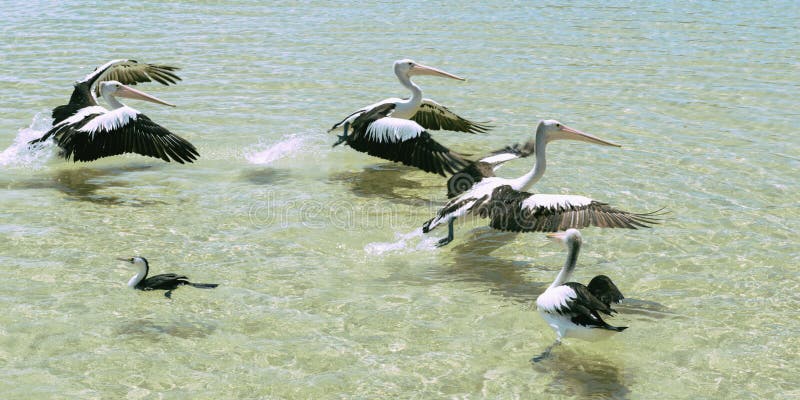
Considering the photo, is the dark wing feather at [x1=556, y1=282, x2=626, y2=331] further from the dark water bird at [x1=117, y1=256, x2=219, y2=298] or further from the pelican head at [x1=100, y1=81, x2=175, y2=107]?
the pelican head at [x1=100, y1=81, x2=175, y2=107]

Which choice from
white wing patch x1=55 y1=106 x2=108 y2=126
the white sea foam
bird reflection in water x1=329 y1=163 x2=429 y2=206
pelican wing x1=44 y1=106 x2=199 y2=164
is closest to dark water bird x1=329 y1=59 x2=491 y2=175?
bird reflection in water x1=329 y1=163 x2=429 y2=206

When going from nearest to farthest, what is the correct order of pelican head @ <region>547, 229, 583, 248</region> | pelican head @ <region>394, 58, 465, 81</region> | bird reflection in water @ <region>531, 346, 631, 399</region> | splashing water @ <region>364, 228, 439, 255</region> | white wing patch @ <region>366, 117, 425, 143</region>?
bird reflection in water @ <region>531, 346, 631, 399</region>, pelican head @ <region>547, 229, 583, 248</region>, splashing water @ <region>364, 228, 439, 255</region>, white wing patch @ <region>366, 117, 425, 143</region>, pelican head @ <region>394, 58, 465, 81</region>

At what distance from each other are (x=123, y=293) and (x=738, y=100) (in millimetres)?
8265

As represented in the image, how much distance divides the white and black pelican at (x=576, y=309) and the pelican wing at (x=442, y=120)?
4.69 meters

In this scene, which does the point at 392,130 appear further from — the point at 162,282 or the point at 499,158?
the point at 162,282

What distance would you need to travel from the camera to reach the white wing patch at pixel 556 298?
5.46 meters

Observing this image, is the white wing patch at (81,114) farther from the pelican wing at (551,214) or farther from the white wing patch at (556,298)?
the white wing patch at (556,298)

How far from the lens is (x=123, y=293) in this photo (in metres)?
6.32

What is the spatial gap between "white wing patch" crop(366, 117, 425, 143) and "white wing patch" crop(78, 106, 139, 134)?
2386 mm

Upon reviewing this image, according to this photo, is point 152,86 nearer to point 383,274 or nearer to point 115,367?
point 383,274

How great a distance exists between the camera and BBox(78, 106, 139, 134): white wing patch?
8898mm

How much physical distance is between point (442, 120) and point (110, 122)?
374 cm

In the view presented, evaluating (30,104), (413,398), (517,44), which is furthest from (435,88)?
(413,398)

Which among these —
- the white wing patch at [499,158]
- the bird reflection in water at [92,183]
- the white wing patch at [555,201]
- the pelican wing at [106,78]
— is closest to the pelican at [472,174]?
the white wing patch at [499,158]
